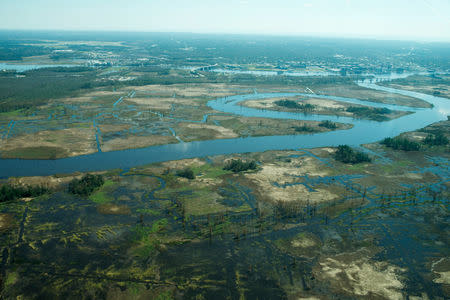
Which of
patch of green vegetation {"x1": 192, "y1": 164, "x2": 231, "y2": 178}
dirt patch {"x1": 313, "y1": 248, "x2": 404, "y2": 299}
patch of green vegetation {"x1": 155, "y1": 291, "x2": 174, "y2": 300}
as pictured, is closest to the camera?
patch of green vegetation {"x1": 155, "y1": 291, "x2": 174, "y2": 300}

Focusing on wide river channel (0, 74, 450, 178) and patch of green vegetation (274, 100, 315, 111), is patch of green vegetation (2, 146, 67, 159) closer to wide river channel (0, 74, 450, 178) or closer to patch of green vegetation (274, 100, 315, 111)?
wide river channel (0, 74, 450, 178)

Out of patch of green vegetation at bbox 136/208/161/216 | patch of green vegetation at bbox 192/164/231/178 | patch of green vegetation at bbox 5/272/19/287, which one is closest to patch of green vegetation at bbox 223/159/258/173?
patch of green vegetation at bbox 192/164/231/178

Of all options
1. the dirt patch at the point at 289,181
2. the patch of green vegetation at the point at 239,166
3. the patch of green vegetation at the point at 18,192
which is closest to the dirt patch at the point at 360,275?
the dirt patch at the point at 289,181

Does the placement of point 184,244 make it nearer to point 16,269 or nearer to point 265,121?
point 16,269

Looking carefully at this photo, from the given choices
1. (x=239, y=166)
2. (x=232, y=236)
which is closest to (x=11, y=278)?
(x=232, y=236)

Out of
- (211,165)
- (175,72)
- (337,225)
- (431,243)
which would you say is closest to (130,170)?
(211,165)

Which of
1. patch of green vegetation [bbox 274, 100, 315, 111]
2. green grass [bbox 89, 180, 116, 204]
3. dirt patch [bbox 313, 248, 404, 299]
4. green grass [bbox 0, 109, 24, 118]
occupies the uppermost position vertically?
patch of green vegetation [bbox 274, 100, 315, 111]
